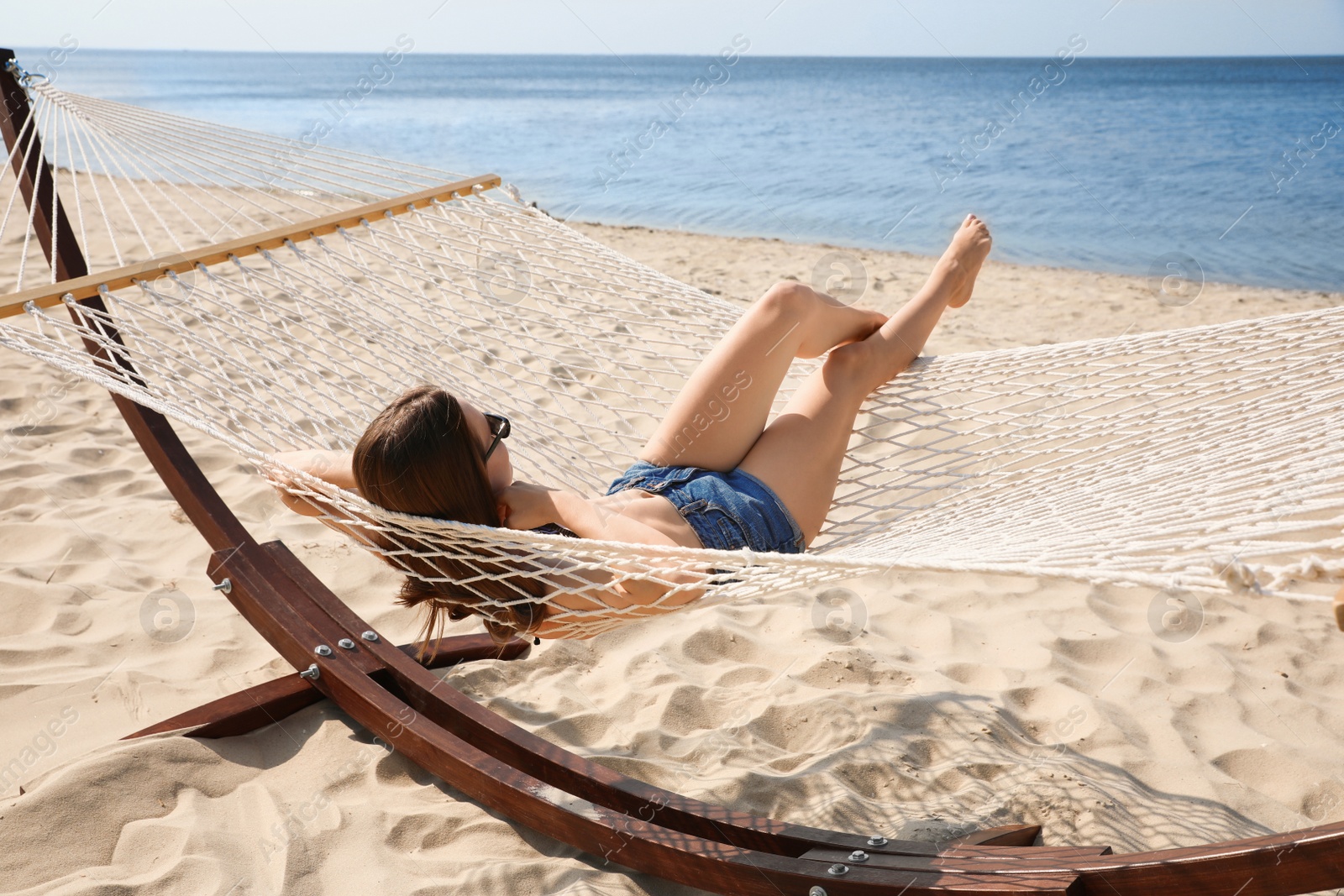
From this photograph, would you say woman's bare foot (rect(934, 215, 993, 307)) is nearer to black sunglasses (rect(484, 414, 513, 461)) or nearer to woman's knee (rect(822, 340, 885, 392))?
woman's knee (rect(822, 340, 885, 392))

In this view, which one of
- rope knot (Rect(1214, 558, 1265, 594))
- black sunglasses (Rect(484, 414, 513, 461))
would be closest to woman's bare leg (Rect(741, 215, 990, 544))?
black sunglasses (Rect(484, 414, 513, 461))

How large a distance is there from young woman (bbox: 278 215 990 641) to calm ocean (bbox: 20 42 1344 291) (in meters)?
3.23

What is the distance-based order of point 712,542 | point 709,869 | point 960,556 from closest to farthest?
point 960,556 → point 709,869 → point 712,542

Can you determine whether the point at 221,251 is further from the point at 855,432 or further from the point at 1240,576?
the point at 1240,576

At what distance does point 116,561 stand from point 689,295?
4.35 feet

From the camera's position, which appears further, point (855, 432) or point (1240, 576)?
point (855, 432)

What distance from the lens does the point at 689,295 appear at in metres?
2.04

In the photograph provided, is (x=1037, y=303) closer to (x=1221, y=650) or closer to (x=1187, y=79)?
(x=1221, y=650)

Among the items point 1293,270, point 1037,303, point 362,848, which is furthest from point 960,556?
point 1293,270

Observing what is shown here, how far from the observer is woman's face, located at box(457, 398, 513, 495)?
1260 millimetres

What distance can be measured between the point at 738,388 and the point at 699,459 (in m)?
0.13

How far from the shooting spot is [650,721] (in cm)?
161

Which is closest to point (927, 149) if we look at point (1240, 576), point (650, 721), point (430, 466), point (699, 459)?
point (699, 459)

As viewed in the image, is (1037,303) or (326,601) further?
(1037,303)
